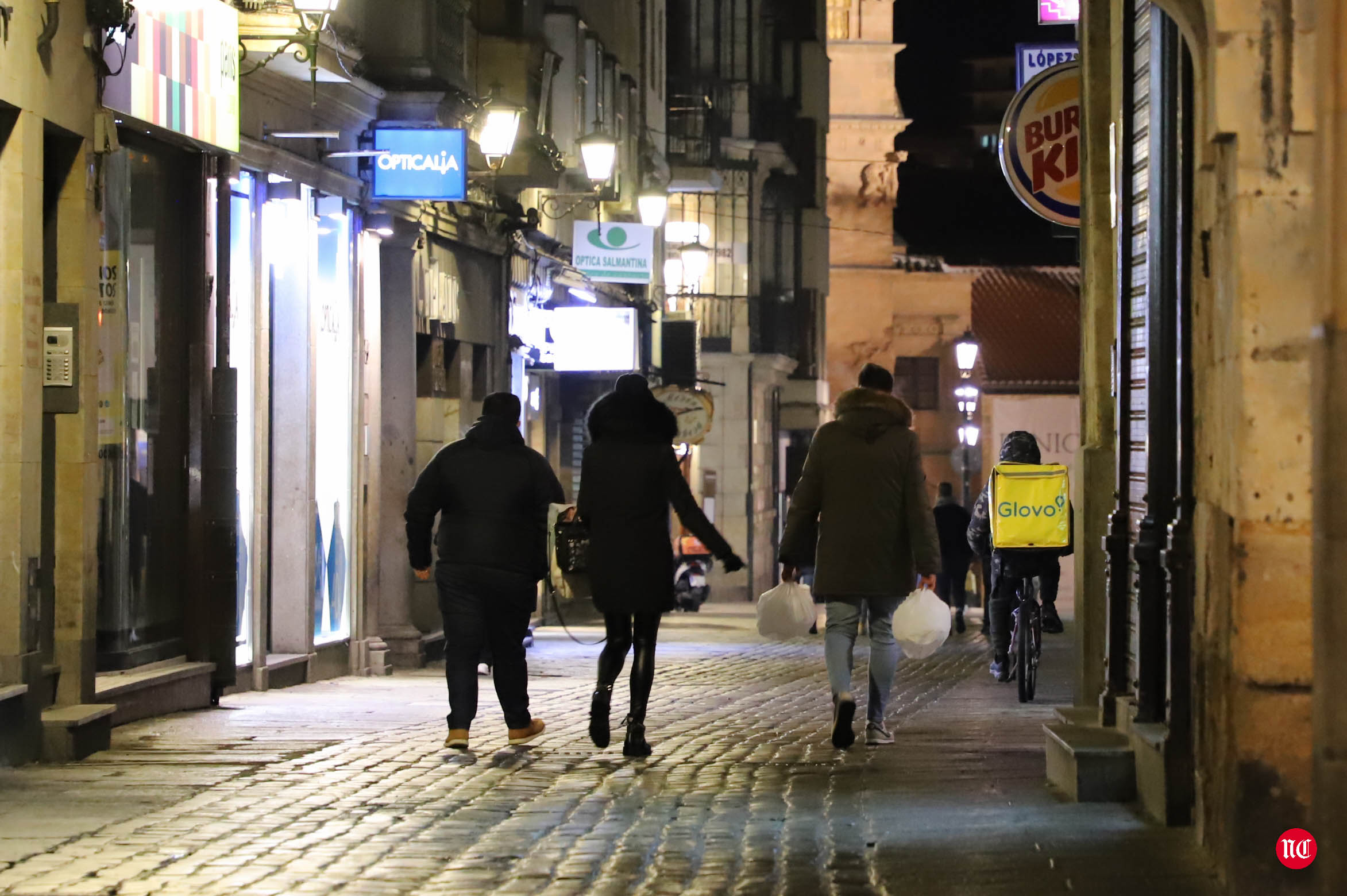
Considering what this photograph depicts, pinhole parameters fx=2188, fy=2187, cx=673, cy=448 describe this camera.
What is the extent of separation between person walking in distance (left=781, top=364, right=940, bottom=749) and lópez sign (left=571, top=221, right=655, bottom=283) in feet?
51.4

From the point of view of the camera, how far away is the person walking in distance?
10.4m

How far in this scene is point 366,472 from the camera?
57.6ft

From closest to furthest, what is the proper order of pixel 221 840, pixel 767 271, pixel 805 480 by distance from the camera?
pixel 221 840
pixel 805 480
pixel 767 271

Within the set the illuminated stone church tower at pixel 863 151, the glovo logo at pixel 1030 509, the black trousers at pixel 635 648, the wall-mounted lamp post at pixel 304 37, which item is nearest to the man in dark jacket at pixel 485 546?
the black trousers at pixel 635 648

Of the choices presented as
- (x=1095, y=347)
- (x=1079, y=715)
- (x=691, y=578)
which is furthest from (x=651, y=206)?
(x=1079, y=715)

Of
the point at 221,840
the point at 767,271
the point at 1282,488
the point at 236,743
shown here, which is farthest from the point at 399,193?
the point at 767,271

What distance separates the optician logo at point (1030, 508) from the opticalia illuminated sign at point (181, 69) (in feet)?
18.4

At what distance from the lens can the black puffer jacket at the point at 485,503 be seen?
10391mm

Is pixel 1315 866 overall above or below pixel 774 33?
below

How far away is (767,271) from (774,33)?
508 cm

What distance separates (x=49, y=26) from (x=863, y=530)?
14.7ft

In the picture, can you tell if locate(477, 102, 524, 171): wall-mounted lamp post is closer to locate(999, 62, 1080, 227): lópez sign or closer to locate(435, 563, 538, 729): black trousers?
locate(999, 62, 1080, 227): lópez sign

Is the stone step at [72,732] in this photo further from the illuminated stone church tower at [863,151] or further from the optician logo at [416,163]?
the illuminated stone church tower at [863,151]

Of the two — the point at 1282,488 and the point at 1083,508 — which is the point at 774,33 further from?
the point at 1282,488
